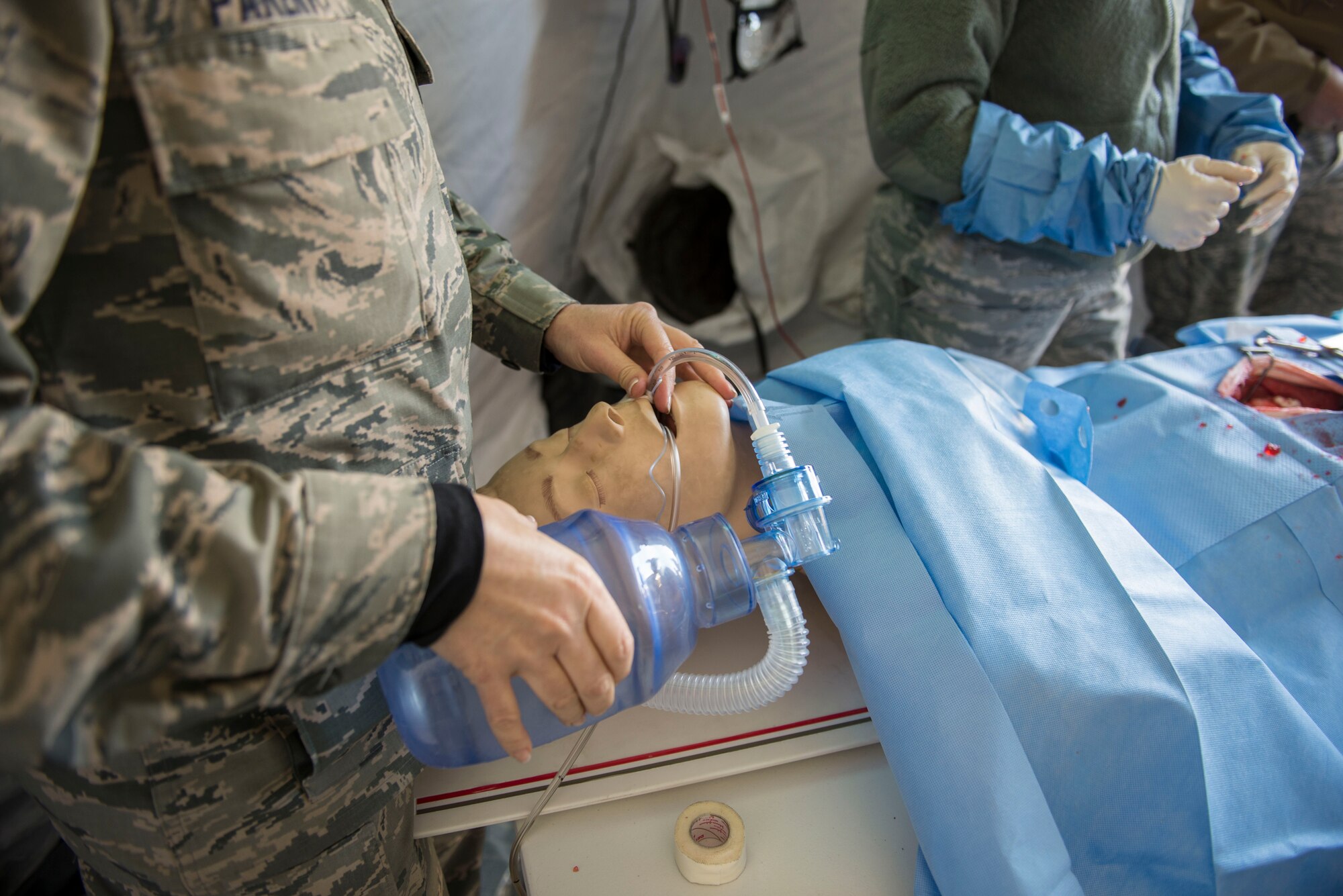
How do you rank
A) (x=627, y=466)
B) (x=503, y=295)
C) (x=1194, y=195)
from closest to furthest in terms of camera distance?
1. (x=627, y=466)
2. (x=503, y=295)
3. (x=1194, y=195)

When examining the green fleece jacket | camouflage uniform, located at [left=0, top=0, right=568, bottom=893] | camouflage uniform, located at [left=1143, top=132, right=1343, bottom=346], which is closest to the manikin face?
camouflage uniform, located at [left=0, top=0, right=568, bottom=893]

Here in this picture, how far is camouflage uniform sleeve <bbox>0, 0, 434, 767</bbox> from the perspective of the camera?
48 cm

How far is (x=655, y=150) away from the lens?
8.77 ft

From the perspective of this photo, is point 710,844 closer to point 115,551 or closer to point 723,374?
point 723,374

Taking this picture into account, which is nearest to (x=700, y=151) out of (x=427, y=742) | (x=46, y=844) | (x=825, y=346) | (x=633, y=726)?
(x=825, y=346)

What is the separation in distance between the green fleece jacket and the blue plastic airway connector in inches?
42.5

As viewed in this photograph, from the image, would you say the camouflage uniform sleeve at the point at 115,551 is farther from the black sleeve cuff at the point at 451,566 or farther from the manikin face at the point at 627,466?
the manikin face at the point at 627,466

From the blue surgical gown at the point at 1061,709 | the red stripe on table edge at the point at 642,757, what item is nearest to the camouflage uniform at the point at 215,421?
the red stripe on table edge at the point at 642,757

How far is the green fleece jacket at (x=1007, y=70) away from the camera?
4.75ft

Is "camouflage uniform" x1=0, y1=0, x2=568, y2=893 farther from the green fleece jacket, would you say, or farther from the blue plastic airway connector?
the green fleece jacket

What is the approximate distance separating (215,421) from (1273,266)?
10.1 feet

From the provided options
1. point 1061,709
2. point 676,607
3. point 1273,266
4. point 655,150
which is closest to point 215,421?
point 676,607

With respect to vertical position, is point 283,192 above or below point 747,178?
above

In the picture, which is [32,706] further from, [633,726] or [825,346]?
[825,346]
